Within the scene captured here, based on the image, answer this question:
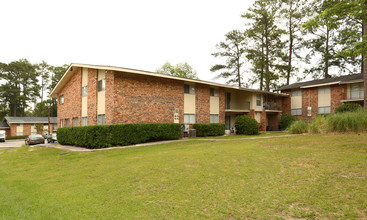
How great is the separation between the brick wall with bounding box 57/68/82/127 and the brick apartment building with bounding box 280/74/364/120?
81.0 ft

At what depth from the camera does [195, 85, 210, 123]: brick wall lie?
21906 millimetres

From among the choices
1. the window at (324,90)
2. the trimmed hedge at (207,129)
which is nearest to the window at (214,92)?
the trimmed hedge at (207,129)

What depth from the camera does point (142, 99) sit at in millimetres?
17609

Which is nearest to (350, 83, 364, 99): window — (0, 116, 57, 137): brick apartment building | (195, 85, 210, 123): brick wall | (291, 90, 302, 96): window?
(291, 90, 302, 96): window

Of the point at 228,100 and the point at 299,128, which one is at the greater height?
the point at 228,100

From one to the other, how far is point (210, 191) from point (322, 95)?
28.6 metres

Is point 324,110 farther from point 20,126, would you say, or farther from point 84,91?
point 20,126

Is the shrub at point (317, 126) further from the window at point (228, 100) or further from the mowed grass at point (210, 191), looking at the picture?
the window at point (228, 100)

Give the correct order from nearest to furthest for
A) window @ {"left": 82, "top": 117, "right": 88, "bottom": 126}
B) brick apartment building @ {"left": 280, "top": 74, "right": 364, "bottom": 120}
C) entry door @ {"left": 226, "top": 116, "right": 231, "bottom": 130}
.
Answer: window @ {"left": 82, "top": 117, "right": 88, "bottom": 126} < brick apartment building @ {"left": 280, "top": 74, "right": 364, "bottom": 120} < entry door @ {"left": 226, "top": 116, "right": 231, "bottom": 130}

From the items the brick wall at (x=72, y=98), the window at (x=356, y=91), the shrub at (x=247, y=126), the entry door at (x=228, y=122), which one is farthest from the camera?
the entry door at (x=228, y=122)

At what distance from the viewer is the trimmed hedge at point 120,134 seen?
14498 mm

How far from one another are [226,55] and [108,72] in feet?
90.1

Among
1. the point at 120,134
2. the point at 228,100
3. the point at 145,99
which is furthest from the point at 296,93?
the point at 120,134

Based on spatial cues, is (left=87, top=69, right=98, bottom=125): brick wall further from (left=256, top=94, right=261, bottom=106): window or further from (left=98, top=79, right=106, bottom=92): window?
(left=256, top=94, right=261, bottom=106): window
